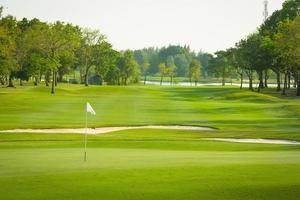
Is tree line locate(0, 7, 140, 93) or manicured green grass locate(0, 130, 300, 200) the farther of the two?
tree line locate(0, 7, 140, 93)

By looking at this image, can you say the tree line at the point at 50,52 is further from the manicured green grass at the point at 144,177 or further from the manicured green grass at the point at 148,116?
the manicured green grass at the point at 144,177

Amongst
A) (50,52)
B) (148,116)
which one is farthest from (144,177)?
(50,52)

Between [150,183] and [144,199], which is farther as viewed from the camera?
[150,183]

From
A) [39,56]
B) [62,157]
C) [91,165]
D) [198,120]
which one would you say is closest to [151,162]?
[91,165]

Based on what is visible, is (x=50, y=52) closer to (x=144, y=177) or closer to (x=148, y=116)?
(x=148, y=116)

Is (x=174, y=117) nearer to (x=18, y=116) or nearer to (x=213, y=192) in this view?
(x=18, y=116)

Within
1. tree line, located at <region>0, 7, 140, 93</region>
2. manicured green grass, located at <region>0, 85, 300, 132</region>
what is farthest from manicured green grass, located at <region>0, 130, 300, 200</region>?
tree line, located at <region>0, 7, 140, 93</region>

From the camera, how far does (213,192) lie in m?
11.4

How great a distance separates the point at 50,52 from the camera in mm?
85312

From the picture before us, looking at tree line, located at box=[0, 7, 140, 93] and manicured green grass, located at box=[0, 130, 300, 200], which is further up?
tree line, located at box=[0, 7, 140, 93]

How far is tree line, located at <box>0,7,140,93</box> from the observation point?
272 feet

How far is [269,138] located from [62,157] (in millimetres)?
16444

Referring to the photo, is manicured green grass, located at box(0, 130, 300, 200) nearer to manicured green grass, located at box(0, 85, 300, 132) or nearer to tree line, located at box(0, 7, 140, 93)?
manicured green grass, located at box(0, 85, 300, 132)

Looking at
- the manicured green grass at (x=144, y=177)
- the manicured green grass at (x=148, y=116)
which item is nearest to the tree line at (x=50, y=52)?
the manicured green grass at (x=148, y=116)
